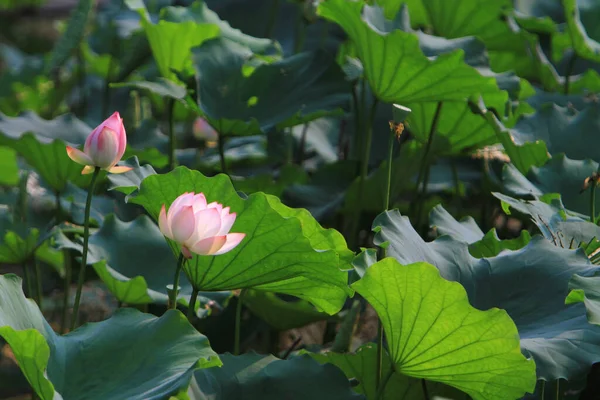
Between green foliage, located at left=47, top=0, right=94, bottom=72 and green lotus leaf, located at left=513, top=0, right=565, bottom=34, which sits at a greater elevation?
green foliage, located at left=47, top=0, right=94, bottom=72

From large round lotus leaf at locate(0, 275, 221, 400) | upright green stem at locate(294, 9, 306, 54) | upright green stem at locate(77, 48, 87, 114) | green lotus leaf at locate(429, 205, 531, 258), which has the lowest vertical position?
upright green stem at locate(77, 48, 87, 114)

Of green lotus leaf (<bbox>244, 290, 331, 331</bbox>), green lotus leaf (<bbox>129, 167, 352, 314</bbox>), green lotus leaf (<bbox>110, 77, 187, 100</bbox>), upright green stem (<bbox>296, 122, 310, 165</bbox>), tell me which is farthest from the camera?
upright green stem (<bbox>296, 122, 310, 165</bbox>)

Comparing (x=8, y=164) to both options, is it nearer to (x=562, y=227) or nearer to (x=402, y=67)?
(x=402, y=67)

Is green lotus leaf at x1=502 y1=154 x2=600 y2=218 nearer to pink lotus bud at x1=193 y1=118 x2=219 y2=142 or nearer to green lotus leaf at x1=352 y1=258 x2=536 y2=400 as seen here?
green lotus leaf at x1=352 y1=258 x2=536 y2=400

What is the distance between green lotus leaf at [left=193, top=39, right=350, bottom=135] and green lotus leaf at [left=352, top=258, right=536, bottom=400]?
672mm

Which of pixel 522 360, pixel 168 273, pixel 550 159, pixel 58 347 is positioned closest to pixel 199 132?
pixel 168 273

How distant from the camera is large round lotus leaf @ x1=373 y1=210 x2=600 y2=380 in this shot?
1.05 metres

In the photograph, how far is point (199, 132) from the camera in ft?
6.23

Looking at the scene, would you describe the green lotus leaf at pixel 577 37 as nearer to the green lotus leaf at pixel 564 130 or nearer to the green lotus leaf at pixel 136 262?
the green lotus leaf at pixel 564 130

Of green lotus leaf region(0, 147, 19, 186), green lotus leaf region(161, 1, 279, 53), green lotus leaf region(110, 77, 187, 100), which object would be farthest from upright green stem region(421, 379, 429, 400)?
green lotus leaf region(0, 147, 19, 186)

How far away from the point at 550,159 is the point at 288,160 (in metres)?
0.69

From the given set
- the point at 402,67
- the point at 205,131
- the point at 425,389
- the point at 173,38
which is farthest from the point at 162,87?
the point at 425,389

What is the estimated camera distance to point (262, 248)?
1.04 m

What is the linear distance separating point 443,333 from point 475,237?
13.5 inches
